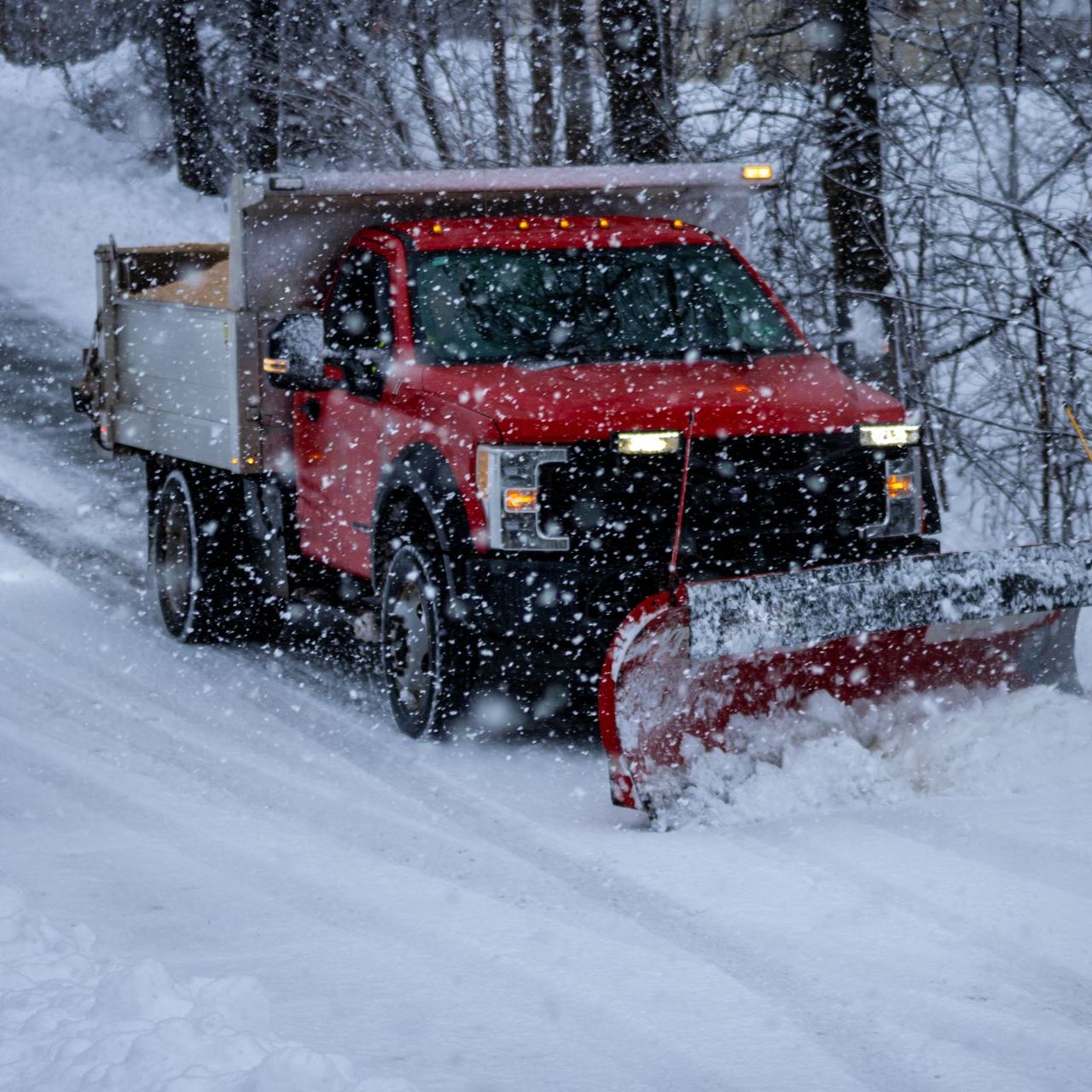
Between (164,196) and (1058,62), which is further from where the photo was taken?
(164,196)

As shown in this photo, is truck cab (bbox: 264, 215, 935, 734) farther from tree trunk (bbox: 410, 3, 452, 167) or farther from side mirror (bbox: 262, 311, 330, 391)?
tree trunk (bbox: 410, 3, 452, 167)

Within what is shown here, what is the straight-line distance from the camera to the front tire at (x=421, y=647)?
21.4 ft

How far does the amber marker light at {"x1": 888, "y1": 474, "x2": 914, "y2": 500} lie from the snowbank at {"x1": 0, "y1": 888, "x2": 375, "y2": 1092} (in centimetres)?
332

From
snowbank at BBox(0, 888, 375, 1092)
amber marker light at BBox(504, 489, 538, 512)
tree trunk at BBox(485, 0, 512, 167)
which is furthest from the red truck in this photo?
tree trunk at BBox(485, 0, 512, 167)

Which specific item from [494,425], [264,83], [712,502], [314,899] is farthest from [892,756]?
[264,83]

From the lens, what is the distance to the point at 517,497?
6230 mm

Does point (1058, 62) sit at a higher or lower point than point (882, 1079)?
higher

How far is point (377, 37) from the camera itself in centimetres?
1673

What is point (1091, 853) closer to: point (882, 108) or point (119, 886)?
point (119, 886)

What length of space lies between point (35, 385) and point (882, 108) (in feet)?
27.4

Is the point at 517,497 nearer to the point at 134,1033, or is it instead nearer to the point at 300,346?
the point at 300,346

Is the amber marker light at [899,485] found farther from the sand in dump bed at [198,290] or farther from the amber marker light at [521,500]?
the sand in dump bed at [198,290]

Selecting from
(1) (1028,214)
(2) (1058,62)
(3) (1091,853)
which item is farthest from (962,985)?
(2) (1058,62)

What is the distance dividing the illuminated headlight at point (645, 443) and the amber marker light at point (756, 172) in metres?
2.54
